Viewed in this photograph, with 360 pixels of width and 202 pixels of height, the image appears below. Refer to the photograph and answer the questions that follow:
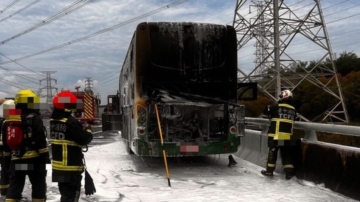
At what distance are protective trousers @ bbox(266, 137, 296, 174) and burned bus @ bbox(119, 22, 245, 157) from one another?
1171 millimetres

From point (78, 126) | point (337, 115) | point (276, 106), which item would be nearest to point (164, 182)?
point (276, 106)

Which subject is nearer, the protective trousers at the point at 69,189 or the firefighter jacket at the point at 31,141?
the protective trousers at the point at 69,189

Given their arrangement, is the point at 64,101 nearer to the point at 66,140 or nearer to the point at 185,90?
the point at 66,140

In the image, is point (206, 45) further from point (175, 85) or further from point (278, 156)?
point (278, 156)

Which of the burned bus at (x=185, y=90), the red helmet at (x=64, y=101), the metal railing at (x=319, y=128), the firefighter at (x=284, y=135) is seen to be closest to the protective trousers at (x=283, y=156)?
the firefighter at (x=284, y=135)

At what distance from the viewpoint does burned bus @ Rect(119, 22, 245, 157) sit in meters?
8.69

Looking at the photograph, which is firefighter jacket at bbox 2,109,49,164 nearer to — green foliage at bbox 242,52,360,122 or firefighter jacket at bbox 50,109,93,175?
firefighter jacket at bbox 50,109,93,175

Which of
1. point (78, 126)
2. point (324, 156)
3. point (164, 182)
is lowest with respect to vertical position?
point (164, 182)

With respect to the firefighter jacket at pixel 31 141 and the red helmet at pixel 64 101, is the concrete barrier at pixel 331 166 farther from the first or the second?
the firefighter jacket at pixel 31 141

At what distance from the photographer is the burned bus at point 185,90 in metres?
8.69

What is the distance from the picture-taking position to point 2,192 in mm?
6586

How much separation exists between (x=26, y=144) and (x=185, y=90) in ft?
14.4

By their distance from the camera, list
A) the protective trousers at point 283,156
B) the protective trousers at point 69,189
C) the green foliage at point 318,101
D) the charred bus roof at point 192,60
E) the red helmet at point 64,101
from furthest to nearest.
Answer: the green foliage at point 318,101
the charred bus roof at point 192,60
the protective trousers at point 283,156
the protective trousers at point 69,189
the red helmet at point 64,101

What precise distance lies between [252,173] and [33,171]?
4657mm
